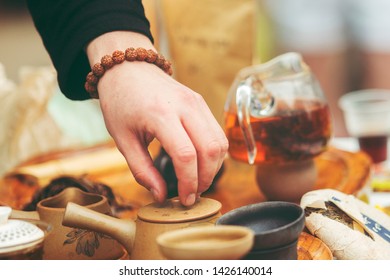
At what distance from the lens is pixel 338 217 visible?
58 cm

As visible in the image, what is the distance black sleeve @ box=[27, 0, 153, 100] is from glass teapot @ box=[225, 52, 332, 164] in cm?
17

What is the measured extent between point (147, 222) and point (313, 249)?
0.15 meters

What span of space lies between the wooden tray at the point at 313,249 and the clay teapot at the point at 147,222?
0.29 ft

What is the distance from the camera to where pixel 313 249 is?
0.54 m

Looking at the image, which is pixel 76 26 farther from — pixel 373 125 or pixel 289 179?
pixel 373 125

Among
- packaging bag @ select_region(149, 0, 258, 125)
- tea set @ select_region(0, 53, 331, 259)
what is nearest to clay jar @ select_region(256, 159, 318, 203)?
tea set @ select_region(0, 53, 331, 259)

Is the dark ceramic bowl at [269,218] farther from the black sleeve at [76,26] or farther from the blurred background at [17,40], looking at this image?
the blurred background at [17,40]

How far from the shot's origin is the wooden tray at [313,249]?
524 millimetres

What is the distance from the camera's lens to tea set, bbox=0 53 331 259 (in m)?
0.39

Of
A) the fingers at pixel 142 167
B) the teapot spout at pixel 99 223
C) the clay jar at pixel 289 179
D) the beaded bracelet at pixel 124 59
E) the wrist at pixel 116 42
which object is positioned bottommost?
the clay jar at pixel 289 179

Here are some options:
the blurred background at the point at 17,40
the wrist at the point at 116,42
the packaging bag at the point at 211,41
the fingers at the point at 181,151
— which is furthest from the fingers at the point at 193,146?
the blurred background at the point at 17,40

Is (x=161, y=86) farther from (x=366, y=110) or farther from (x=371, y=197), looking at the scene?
(x=366, y=110)

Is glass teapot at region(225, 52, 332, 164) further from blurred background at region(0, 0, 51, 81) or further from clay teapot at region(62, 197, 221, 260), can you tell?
blurred background at region(0, 0, 51, 81)

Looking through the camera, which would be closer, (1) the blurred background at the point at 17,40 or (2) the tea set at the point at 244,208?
(2) the tea set at the point at 244,208
